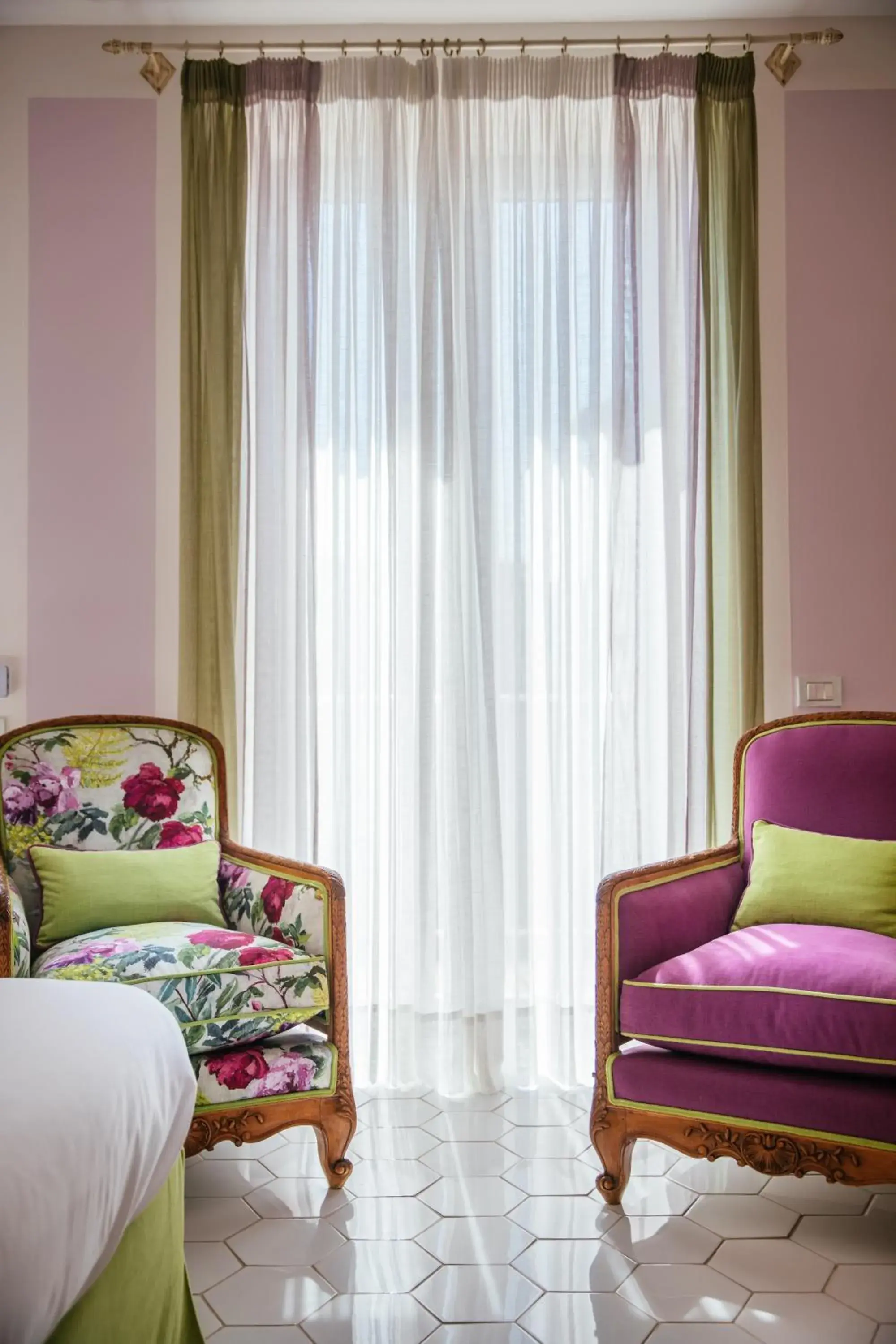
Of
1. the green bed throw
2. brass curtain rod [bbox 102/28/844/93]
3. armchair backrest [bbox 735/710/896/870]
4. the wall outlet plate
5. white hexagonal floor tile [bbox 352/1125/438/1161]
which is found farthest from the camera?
the wall outlet plate

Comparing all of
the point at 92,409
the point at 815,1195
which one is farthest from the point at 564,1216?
the point at 92,409

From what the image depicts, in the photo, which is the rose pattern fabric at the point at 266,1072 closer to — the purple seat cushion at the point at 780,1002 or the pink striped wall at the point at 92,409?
the purple seat cushion at the point at 780,1002

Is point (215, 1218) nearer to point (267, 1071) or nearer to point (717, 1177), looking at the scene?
point (267, 1071)

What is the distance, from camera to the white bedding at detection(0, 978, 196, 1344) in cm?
93

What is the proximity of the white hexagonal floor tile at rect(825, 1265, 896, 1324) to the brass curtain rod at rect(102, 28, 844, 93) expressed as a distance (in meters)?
2.94

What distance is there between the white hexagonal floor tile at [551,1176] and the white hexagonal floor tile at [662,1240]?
162 mm

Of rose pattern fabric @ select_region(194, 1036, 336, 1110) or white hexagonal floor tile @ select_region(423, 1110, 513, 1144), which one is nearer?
rose pattern fabric @ select_region(194, 1036, 336, 1110)

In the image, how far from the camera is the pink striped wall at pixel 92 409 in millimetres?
2963

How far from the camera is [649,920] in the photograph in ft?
7.40

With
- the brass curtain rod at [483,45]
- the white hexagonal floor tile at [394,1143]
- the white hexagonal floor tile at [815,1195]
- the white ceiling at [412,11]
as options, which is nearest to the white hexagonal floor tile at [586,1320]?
the white hexagonal floor tile at [815,1195]

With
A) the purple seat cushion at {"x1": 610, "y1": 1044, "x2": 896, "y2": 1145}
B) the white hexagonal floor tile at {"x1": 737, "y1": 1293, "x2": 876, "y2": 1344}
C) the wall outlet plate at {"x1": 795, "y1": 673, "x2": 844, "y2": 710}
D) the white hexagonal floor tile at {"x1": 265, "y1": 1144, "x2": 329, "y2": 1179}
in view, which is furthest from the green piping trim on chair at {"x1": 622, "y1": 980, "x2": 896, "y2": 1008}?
the wall outlet plate at {"x1": 795, "y1": 673, "x2": 844, "y2": 710}

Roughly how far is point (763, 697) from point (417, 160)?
5.98 feet

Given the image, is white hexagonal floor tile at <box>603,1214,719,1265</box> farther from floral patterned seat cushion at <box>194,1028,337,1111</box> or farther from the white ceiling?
the white ceiling

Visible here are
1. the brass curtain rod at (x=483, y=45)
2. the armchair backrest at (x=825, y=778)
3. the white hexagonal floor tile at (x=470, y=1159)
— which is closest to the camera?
the white hexagonal floor tile at (x=470, y=1159)
